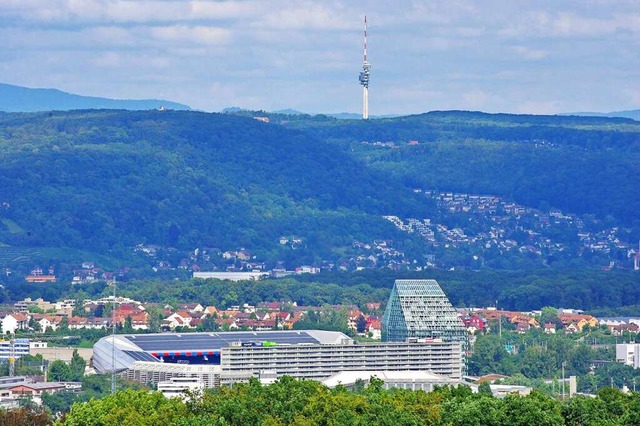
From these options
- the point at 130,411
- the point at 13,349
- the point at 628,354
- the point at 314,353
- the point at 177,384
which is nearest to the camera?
the point at 130,411

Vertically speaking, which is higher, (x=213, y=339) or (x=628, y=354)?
(x=213, y=339)

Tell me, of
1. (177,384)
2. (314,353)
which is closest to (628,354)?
(314,353)

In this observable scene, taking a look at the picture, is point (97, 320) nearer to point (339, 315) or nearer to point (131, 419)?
point (339, 315)

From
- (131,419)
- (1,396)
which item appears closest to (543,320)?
(1,396)

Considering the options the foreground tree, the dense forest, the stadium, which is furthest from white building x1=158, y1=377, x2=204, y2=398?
the foreground tree

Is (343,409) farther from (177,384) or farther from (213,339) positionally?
(213,339)

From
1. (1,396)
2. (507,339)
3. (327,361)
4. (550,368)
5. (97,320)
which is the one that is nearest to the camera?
(1,396)
